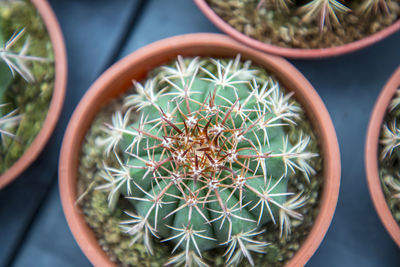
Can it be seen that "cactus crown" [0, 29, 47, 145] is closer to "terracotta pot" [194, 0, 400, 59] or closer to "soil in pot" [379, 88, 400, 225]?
"terracotta pot" [194, 0, 400, 59]

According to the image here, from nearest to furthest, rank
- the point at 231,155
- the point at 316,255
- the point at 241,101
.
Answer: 1. the point at 231,155
2. the point at 241,101
3. the point at 316,255

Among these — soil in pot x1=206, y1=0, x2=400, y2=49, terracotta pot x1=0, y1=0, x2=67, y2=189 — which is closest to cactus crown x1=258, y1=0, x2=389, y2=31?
soil in pot x1=206, y1=0, x2=400, y2=49

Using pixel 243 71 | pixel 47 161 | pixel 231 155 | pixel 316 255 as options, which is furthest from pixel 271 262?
pixel 47 161

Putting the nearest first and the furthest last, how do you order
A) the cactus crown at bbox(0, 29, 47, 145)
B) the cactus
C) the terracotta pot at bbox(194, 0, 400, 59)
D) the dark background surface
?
the cactus → the cactus crown at bbox(0, 29, 47, 145) → the terracotta pot at bbox(194, 0, 400, 59) → the dark background surface

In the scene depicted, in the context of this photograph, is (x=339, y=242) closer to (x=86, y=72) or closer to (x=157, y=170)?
(x=157, y=170)

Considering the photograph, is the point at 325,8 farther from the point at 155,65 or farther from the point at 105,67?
the point at 105,67

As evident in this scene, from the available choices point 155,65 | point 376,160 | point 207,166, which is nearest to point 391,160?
point 376,160
